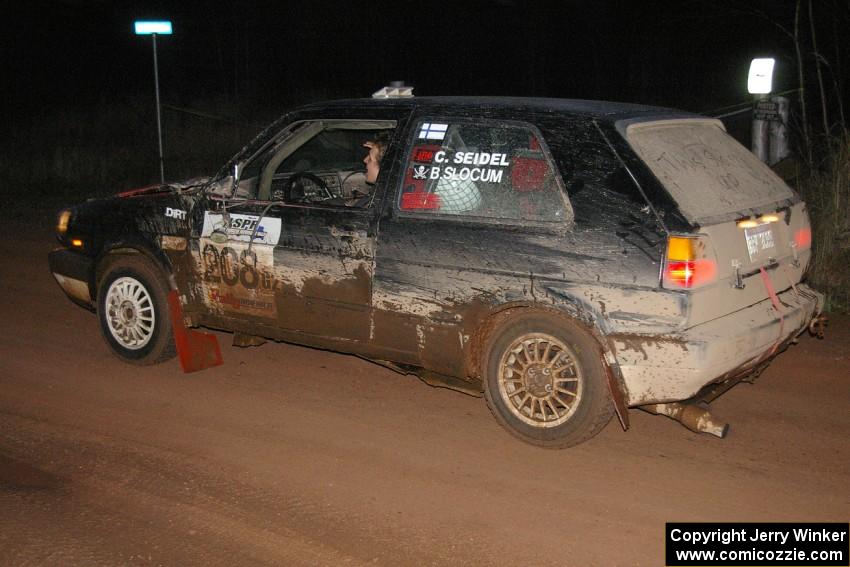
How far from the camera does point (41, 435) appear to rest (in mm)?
5348

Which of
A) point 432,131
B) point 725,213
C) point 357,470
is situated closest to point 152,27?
Answer: point 432,131

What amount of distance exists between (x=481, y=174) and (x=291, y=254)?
1.34 m

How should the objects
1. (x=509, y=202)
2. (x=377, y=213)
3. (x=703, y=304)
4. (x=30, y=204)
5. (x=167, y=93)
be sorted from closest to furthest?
(x=703, y=304), (x=509, y=202), (x=377, y=213), (x=30, y=204), (x=167, y=93)

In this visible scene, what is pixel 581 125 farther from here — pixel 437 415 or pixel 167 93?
pixel 167 93

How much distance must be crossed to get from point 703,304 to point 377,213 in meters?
1.89

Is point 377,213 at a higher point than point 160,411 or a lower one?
higher

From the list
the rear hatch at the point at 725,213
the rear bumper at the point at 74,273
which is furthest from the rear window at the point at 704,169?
the rear bumper at the point at 74,273

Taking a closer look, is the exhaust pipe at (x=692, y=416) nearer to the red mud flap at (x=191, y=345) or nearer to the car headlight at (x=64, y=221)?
the red mud flap at (x=191, y=345)

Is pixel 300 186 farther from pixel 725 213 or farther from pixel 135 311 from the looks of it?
pixel 725 213

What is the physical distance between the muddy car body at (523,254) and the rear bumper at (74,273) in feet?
2.52

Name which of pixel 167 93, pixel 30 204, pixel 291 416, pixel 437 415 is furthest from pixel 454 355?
pixel 167 93

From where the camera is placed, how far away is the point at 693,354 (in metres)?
4.44

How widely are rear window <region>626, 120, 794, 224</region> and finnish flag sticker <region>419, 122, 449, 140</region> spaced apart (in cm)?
105

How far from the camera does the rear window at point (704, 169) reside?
4.61 metres
